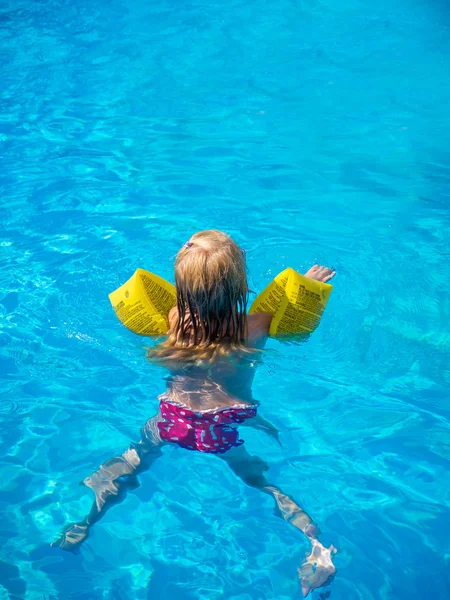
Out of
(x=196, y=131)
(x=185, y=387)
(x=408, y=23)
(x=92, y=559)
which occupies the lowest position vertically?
(x=92, y=559)

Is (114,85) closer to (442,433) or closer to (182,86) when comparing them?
(182,86)

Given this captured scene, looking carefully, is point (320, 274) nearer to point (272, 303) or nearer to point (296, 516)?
point (272, 303)

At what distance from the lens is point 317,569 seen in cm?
317

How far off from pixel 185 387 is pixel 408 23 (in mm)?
7814

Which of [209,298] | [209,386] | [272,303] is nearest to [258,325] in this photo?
[272,303]

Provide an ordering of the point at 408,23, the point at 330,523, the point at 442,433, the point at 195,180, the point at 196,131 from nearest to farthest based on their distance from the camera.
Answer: the point at 330,523
the point at 442,433
the point at 195,180
the point at 196,131
the point at 408,23

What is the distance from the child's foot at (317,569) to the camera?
310cm

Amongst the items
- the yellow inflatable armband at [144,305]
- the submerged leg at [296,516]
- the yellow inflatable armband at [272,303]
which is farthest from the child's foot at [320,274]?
the submerged leg at [296,516]

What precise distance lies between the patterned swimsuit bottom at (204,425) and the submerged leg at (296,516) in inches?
6.8

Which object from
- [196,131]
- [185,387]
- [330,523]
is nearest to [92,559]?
[185,387]

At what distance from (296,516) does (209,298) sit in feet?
3.99

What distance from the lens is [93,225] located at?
217 inches

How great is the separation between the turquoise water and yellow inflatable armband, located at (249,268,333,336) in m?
0.68

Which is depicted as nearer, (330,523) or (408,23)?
(330,523)
